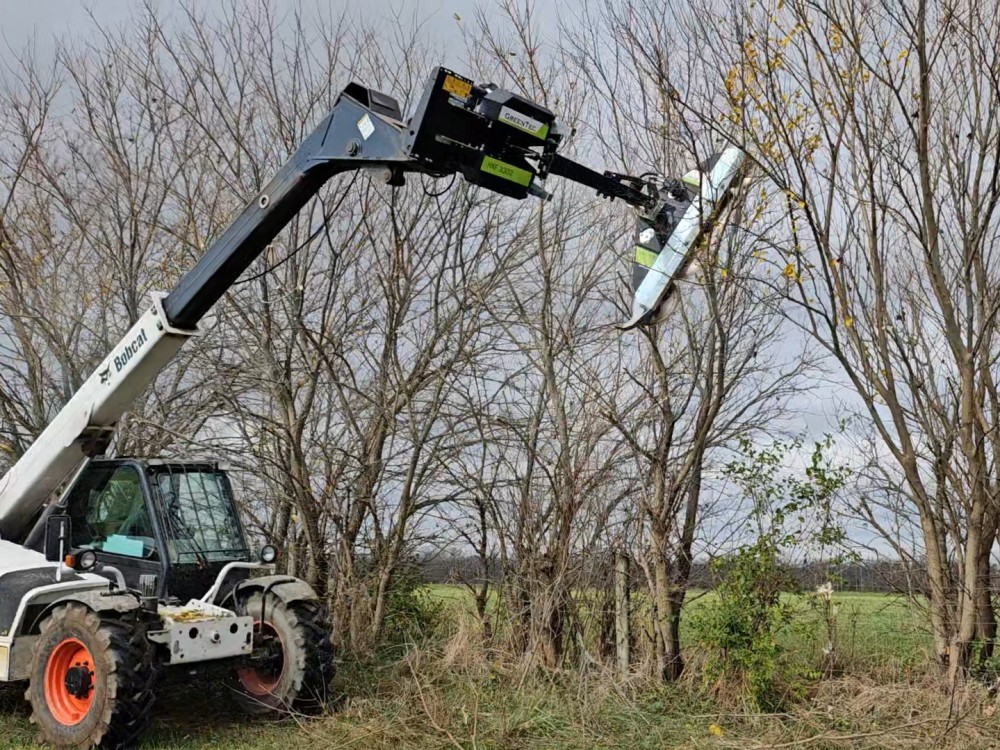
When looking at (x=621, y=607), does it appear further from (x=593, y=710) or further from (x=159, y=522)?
(x=159, y=522)

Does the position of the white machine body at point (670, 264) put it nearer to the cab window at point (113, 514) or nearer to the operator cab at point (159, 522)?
the operator cab at point (159, 522)

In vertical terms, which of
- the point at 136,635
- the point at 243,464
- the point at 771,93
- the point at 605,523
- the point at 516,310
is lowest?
the point at 136,635

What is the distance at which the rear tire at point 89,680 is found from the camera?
19.2 ft

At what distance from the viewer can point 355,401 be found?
31.2 feet

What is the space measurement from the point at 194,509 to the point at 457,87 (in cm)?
397

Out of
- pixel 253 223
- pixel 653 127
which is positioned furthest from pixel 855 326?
pixel 253 223

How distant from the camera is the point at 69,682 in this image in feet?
20.0

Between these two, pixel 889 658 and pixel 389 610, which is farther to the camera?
pixel 389 610

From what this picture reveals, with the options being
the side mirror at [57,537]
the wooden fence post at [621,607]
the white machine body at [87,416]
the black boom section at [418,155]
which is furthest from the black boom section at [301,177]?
the wooden fence post at [621,607]

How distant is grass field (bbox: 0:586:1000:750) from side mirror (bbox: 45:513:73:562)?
1.23 meters

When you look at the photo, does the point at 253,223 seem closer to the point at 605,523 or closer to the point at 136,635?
the point at 136,635

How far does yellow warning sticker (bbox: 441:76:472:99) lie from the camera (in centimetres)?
500

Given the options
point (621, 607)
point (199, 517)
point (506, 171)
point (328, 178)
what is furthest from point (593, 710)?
point (328, 178)

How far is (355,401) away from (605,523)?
2938mm
